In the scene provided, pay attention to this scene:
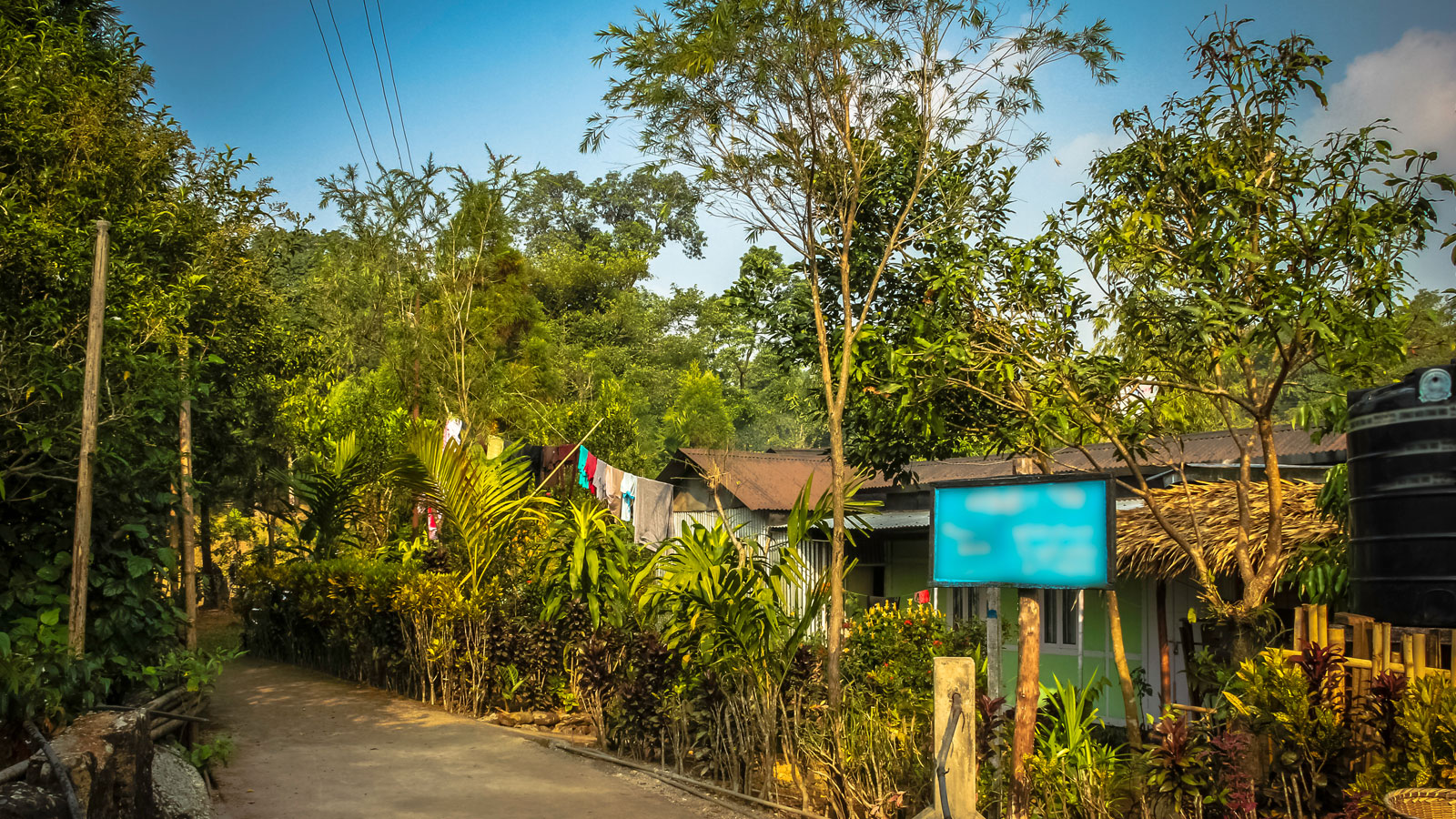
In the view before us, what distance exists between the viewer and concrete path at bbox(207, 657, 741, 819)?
6.48 meters

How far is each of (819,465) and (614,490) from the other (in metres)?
4.53

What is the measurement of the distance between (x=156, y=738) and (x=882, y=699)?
458 cm

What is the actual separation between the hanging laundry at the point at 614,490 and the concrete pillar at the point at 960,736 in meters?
8.94

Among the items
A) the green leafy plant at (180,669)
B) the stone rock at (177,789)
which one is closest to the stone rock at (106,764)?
the stone rock at (177,789)

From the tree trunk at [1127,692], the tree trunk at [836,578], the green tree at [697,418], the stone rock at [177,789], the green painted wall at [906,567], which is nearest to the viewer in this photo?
the stone rock at [177,789]

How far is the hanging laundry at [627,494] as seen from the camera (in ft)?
43.8

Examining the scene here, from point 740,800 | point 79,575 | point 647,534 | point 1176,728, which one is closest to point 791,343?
point 740,800

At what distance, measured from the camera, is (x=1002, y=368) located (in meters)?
6.02

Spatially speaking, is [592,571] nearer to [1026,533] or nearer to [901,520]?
[901,520]

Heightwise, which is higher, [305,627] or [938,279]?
[938,279]

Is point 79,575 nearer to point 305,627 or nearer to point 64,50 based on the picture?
point 64,50

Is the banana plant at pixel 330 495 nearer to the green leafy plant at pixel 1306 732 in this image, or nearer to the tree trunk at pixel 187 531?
the tree trunk at pixel 187 531

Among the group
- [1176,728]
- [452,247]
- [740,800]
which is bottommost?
[740,800]

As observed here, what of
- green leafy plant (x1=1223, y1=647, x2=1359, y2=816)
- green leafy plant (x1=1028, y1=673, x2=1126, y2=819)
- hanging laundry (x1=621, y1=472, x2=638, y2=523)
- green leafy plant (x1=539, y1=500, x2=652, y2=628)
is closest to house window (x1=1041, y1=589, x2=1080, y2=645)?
green leafy plant (x1=539, y1=500, x2=652, y2=628)
